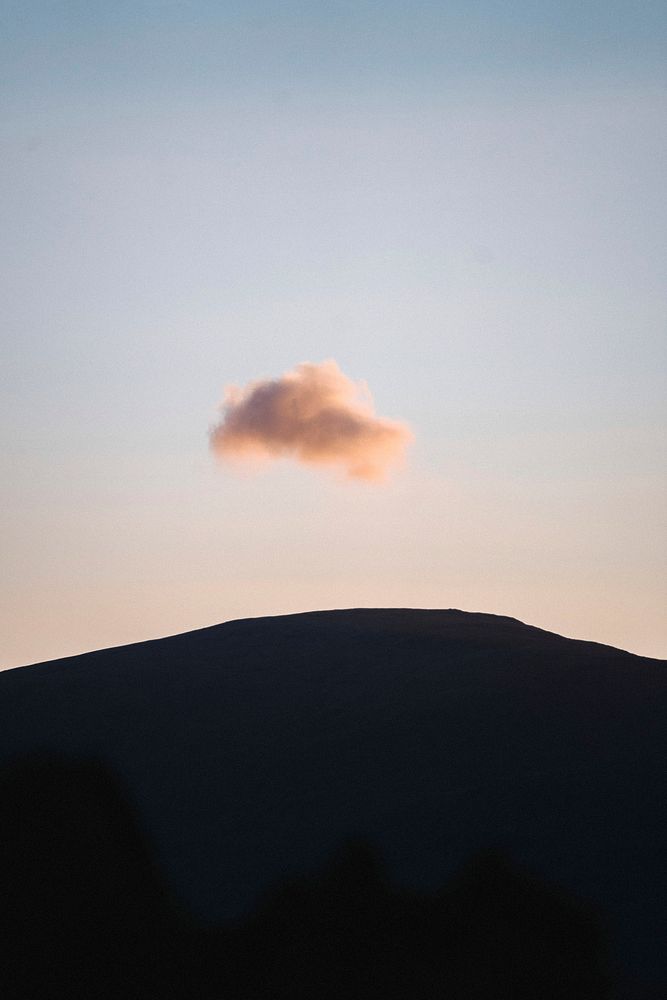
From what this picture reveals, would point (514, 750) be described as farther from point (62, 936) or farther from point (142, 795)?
point (62, 936)

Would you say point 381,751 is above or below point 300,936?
above

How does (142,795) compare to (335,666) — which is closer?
(142,795)

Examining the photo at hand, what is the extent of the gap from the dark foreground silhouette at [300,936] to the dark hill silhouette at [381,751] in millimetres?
443

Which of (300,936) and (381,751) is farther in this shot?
(381,751)

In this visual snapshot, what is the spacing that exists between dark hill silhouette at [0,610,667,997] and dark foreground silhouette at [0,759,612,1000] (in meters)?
0.44

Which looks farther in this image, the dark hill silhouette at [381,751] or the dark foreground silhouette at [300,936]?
the dark hill silhouette at [381,751]

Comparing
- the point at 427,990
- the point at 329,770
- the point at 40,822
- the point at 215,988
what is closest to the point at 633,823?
the point at 427,990

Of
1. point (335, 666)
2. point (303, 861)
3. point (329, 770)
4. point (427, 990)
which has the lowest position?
point (427, 990)

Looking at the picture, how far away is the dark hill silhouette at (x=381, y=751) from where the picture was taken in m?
21.7

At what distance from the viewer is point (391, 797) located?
23656mm

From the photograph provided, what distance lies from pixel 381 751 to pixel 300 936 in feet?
16.6

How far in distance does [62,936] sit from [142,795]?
3897 mm

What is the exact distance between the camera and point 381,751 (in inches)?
997

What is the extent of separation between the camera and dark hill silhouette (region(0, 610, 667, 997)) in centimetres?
2169
